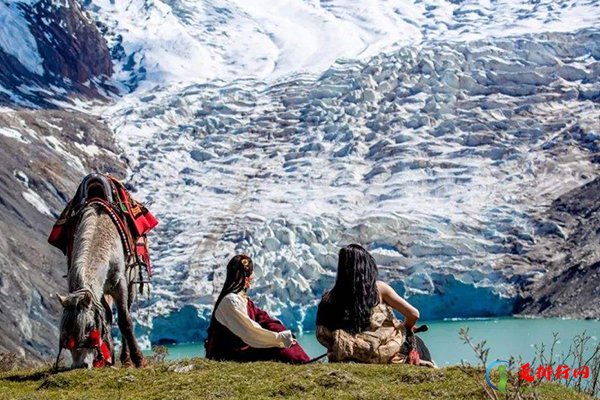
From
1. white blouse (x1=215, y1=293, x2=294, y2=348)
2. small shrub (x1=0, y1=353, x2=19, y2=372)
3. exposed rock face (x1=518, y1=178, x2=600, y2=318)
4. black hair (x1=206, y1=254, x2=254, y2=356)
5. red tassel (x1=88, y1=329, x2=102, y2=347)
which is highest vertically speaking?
black hair (x1=206, y1=254, x2=254, y2=356)

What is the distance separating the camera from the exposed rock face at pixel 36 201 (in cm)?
4688

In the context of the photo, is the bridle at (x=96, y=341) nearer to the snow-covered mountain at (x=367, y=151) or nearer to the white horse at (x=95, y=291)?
the white horse at (x=95, y=291)

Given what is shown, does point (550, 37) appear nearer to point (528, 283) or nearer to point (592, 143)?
point (592, 143)

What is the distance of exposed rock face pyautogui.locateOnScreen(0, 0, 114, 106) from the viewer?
9356 centimetres

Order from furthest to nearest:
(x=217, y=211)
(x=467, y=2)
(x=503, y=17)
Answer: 1. (x=467, y=2)
2. (x=503, y=17)
3. (x=217, y=211)

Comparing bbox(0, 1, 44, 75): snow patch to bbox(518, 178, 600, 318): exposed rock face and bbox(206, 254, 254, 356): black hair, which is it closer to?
bbox(518, 178, 600, 318): exposed rock face

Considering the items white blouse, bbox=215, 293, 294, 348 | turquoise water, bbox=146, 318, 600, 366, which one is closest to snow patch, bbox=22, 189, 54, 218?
turquoise water, bbox=146, 318, 600, 366

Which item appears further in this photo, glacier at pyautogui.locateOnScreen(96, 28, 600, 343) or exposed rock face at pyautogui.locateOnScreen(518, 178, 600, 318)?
glacier at pyautogui.locateOnScreen(96, 28, 600, 343)

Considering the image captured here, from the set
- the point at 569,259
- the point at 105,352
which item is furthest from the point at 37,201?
the point at 105,352

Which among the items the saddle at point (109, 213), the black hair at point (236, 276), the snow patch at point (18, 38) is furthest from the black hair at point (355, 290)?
the snow patch at point (18, 38)

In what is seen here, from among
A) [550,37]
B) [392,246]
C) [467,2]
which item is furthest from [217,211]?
[467,2]

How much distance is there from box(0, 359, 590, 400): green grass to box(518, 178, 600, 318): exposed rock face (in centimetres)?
4998

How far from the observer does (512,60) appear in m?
80.1

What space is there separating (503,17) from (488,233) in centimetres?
4102
